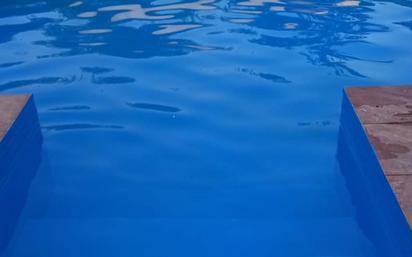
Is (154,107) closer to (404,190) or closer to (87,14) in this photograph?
(404,190)

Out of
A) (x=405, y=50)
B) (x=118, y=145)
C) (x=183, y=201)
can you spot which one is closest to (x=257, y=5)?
(x=405, y=50)

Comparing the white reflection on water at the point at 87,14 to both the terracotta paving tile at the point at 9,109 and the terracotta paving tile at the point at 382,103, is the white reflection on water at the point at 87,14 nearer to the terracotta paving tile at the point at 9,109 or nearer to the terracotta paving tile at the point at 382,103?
→ the terracotta paving tile at the point at 9,109

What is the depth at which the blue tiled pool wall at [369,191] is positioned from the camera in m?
2.59

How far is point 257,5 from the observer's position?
639 centimetres

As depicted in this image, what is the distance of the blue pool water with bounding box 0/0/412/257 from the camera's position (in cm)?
308

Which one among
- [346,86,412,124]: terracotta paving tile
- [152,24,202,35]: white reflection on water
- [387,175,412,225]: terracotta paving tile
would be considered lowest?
[387,175,412,225]: terracotta paving tile

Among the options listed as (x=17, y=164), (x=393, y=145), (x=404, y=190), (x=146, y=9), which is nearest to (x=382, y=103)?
(x=393, y=145)

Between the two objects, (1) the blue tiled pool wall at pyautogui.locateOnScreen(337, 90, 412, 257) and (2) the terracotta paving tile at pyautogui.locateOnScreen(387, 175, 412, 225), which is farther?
(1) the blue tiled pool wall at pyautogui.locateOnScreen(337, 90, 412, 257)

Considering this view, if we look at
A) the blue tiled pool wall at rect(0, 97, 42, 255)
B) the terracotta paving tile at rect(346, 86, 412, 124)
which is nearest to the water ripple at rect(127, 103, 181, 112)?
the blue tiled pool wall at rect(0, 97, 42, 255)

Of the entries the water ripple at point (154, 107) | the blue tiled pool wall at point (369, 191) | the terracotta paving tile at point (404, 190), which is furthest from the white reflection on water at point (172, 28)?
the terracotta paving tile at point (404, 190)

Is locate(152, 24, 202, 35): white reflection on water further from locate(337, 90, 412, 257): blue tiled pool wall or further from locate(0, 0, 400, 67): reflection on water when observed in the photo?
locate(337, 90, 412, 257): blue tiled pool wall

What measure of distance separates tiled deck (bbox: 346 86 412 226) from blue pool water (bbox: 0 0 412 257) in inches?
15.8

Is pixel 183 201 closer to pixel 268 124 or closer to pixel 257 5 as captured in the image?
pixel 268 124

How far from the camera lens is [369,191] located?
311 cm
